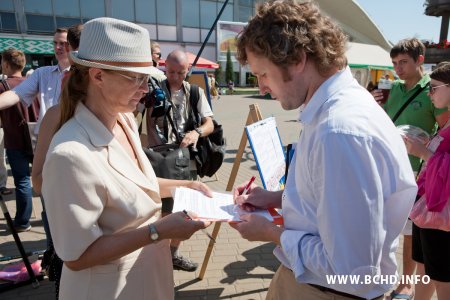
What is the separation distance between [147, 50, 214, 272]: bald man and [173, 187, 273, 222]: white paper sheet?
135cm

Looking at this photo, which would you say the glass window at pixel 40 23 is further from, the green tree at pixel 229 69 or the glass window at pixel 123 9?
the green tree at pixel 229 69

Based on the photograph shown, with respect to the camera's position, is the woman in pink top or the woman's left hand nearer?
the woman's left hand

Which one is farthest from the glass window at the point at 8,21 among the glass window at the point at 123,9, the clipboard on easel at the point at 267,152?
the clipboard on easel at the point at 267,152

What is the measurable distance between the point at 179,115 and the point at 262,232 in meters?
2.23

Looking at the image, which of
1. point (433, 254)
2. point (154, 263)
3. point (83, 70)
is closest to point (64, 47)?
point (83, 70)

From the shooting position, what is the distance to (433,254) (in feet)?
7.15

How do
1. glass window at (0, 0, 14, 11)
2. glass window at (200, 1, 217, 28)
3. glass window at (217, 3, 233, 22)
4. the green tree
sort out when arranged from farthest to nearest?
glass window at (217, 3, 233, 22), the green tree, glass window at (200, 1, 217, 28), glass window at (0, 0, 14, 11)

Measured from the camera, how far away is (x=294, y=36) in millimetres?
1113

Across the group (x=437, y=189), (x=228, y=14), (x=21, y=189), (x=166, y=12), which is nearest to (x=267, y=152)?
(x=437, y=189)

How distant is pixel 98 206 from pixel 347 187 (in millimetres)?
903

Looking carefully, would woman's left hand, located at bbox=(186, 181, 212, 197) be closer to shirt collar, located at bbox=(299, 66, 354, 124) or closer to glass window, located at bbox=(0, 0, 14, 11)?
shirt collar, located at bbox=(299, 66, 354, 124)

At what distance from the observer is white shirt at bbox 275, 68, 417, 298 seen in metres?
0.93

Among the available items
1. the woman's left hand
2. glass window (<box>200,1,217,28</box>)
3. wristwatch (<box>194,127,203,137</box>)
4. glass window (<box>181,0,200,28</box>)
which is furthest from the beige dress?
glass window (<box>200,1,217,28</box>)

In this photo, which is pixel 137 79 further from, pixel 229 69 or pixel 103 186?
pixel 229 69
